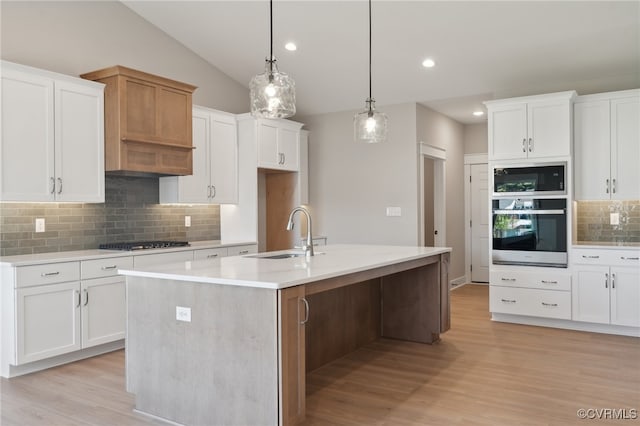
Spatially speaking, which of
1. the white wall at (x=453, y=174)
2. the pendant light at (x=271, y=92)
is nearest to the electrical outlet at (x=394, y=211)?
the white wall at (x=453, y=174)

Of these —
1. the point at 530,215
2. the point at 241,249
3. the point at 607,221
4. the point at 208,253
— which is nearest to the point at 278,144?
the point at 241,249

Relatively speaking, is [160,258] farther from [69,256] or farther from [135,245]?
[69,256]

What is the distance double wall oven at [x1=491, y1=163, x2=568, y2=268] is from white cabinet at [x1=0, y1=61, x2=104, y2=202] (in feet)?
13.1

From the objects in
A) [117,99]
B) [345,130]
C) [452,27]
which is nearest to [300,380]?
[117,99]

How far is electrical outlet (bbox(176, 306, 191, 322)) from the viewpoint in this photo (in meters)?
2.76

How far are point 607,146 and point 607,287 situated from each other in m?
1.39

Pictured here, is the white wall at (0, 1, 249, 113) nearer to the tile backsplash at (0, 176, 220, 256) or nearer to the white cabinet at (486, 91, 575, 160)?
the tile backsplash at (0, 176, 220, 256)

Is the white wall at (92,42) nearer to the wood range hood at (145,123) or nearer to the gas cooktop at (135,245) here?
the wood range hood at (145,123)

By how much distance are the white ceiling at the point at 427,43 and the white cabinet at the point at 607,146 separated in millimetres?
409

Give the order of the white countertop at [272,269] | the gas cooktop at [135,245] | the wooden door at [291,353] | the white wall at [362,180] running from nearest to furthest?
the wooden door at [291,353] → the white countertop at [272,269] → the gas cooktop at [135,245] → the white wall at [362,180]

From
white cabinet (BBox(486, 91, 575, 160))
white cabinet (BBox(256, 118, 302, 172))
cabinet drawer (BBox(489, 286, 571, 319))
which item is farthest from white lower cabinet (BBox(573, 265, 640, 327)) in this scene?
white cabinet (BBox(256, 118, 302, 172))

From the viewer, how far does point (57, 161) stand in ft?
13.9

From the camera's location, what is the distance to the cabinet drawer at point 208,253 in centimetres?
517

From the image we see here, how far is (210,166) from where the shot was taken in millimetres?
5773
